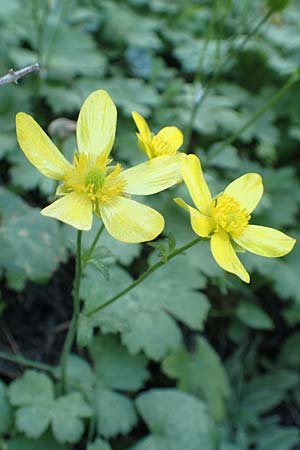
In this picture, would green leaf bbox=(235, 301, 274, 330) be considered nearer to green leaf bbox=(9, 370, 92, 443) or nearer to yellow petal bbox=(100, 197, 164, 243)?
green leaf bbox=(9, 370, 92, 443)

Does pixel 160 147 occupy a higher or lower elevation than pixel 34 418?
higher

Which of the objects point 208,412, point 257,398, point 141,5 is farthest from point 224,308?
point 141,5

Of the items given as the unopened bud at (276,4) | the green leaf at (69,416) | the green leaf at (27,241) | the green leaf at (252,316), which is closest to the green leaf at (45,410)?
the green leaf at (69,416)

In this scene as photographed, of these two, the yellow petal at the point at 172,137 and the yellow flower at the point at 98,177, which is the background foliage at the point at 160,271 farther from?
the yellow petal at the point at 172,137

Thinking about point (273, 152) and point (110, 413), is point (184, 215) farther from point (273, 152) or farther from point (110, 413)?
point (110, 413)

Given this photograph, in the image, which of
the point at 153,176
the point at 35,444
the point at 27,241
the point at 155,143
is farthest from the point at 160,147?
the point at 35,444

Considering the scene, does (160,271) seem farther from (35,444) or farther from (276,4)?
(276,4)

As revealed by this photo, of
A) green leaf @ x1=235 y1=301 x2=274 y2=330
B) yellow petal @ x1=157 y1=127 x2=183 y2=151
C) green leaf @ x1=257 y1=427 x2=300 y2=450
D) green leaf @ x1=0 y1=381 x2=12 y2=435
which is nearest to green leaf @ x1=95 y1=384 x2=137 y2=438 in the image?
green leaf @ x1=0 y1=381 x2=12 y2=435
